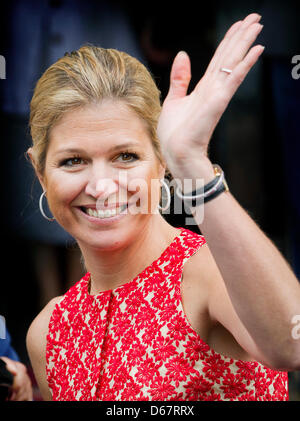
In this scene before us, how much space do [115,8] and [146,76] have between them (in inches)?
47.5

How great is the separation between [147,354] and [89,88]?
0.80 metres

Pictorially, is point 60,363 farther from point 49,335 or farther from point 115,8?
point 115,8

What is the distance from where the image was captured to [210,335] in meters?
1.53

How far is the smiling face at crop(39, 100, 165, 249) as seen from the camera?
163 centimetres

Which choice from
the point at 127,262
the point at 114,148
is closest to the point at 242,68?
the point at 114,148

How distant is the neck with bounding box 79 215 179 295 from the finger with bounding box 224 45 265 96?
69 centimetres

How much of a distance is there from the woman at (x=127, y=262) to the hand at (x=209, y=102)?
0.02 meters

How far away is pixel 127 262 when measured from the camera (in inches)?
69.9

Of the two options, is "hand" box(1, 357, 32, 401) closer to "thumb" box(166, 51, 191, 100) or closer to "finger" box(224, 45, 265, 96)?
"thumb" box(166, 51, 191, 100)

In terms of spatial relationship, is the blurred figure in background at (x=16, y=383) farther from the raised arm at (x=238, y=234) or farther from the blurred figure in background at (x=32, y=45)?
the blurred figure in background at (x=32, y=45)

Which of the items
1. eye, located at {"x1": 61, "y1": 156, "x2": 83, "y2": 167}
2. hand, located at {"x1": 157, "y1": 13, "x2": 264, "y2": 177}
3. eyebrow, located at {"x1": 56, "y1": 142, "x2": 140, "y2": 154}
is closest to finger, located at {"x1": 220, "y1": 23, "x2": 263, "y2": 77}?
hand, located at {"x1": 157, "y1": 13, "x2": 264, "y2": 177}

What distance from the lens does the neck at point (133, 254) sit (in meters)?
1.76

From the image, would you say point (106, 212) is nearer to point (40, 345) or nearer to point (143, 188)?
point (143, 188)
